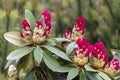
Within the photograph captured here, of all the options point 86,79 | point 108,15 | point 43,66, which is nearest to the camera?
point 86,79

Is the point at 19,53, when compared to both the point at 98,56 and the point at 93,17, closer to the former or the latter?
the point at 98,56

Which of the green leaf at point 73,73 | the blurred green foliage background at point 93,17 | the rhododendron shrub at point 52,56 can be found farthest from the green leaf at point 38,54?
the blurred green foliage background at point 93,17

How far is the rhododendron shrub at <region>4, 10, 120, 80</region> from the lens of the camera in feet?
5.20

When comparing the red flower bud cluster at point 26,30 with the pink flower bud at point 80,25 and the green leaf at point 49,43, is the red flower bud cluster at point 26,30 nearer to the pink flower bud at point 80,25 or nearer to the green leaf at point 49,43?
the green leaf at point 49,43

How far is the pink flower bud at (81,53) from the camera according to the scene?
159 cm

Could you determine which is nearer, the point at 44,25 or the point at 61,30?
the point at 44,25

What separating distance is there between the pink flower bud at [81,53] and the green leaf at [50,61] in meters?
0.08

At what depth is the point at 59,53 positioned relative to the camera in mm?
1598

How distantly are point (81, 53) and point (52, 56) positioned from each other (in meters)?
0.12

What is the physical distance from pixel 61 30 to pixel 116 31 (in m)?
0.52

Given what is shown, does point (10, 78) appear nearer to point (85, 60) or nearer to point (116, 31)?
point (85, 60)

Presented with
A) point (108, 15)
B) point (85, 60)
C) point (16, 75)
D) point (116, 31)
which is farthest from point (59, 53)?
point (108, 15)

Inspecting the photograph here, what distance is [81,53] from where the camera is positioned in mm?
1589

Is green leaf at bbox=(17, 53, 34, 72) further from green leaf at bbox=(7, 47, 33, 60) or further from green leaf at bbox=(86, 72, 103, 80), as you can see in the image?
green leaf at bbox=(86, 72, 103, 80)
